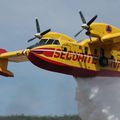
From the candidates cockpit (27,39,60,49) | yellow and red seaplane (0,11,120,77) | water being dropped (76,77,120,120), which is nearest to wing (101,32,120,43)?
yellow and red seaplane (0,11,120,77)

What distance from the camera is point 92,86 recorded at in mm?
53406

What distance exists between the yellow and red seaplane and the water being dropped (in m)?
0.74

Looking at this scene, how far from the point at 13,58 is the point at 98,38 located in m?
10.7

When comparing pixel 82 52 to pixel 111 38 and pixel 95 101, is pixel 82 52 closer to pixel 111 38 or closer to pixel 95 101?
pixel 111 38

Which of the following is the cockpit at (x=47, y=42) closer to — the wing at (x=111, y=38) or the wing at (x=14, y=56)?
the wing at (x=111, y=38)

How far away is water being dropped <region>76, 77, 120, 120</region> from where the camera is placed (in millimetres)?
53156

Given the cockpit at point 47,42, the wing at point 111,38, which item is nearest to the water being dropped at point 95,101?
the wing at point 111,38

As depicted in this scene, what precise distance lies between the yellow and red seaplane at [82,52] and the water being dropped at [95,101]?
741 mm

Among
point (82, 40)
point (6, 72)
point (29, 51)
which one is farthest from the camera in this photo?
point (6, 72)

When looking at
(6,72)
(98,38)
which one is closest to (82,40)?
(98,38)

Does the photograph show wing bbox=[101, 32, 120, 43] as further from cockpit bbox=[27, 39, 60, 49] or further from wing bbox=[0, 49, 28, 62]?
wing bbox=[0, 49, 28, 62]

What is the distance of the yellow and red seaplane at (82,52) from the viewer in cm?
5006

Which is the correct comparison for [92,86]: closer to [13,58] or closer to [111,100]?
[111,100]

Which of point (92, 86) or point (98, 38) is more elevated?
point (98, 38)
